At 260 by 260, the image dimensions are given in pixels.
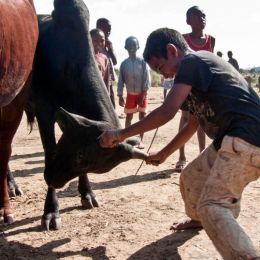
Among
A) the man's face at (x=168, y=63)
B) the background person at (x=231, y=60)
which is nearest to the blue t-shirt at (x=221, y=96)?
the man's face at (x=168, y=63)

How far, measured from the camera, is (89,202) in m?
4.52

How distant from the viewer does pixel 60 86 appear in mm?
4094

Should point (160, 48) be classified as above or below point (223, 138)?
above

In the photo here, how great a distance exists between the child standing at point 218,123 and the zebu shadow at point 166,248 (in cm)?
61

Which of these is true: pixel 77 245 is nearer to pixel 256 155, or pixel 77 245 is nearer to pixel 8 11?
pixel 256 155

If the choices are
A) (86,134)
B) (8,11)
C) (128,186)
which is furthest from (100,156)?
(128,186)

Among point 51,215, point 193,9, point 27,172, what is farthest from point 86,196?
point 193,9

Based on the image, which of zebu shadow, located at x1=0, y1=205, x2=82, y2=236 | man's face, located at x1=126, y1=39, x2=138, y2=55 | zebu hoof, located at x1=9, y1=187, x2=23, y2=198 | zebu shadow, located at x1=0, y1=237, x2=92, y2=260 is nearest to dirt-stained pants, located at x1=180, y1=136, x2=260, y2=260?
zebu shadow, located at x1=0, y1=237, x2=92, y2=260

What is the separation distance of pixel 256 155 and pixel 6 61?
1.93m

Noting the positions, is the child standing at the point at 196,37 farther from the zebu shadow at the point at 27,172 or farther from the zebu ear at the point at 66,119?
the zebu ear at the point at 66,119

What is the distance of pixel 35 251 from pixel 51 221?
0.53 meters

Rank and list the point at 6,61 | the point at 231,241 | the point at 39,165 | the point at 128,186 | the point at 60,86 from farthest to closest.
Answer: the point at 39,165, the point at 128,186, the point at 60,86, the point at 6,61, the point at 231,241

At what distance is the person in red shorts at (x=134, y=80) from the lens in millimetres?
7758

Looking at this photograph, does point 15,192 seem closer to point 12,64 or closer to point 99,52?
point 12,64
